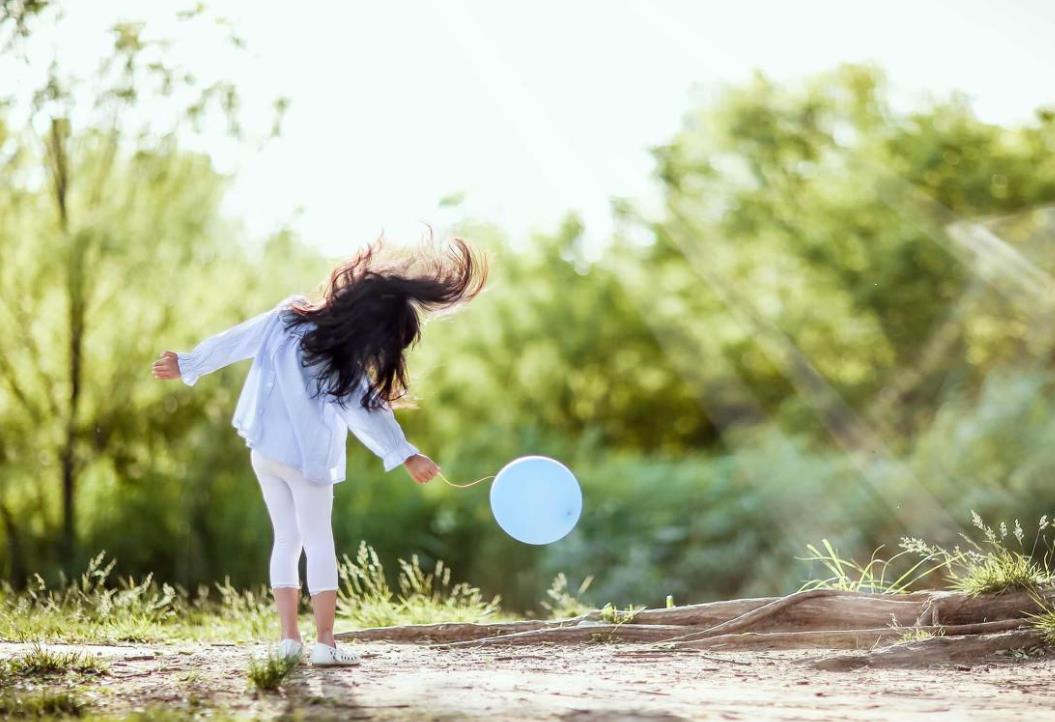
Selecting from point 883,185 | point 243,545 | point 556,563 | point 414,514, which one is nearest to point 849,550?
point 556,563

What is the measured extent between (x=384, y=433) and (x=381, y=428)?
2cm

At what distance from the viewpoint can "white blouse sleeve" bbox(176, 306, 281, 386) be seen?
477 cm

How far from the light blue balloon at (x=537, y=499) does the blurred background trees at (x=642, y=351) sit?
530 cm

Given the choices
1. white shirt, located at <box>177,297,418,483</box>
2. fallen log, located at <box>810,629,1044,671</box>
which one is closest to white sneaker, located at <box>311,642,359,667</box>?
white shirt, located at <box>177,297,418,483</box>

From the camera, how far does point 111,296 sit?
14617 mm

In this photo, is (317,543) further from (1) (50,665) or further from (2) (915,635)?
(2) (915,635)

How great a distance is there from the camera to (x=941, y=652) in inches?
197

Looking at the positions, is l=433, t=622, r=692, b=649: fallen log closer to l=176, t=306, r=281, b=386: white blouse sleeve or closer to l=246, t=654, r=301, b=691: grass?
l=246, t=654, r=301, b=691: grass

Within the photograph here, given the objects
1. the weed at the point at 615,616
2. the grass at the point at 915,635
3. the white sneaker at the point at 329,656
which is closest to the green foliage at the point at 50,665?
the white sneaker at the point at 329,656

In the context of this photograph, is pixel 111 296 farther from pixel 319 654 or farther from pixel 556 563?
pixel 319 654

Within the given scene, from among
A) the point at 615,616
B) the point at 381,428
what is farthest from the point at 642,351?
the point at 381,428

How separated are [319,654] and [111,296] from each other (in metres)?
11.1

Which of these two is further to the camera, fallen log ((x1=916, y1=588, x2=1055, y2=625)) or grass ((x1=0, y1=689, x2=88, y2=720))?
fallen log ((x1=916, y1=588, x2=1055, y2=625))

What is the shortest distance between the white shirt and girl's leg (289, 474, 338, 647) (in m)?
0.06
